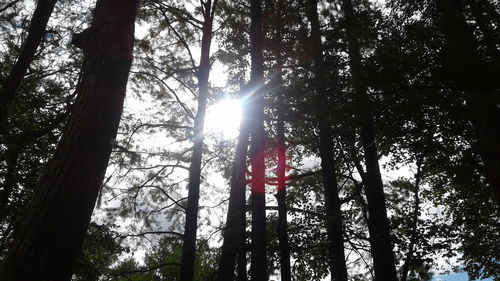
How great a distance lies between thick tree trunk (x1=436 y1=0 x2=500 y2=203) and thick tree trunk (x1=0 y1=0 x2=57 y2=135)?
7.78m

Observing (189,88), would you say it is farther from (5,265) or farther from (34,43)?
(5,265)

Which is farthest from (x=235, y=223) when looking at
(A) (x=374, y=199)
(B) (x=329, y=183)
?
(A) (x=374, y=199)

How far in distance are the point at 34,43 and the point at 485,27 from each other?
31.7 feet

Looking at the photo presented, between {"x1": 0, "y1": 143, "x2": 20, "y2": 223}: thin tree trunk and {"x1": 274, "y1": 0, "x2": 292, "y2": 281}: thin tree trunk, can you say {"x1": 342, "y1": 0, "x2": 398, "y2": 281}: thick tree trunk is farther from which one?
{"x1": 0, "y1": 143, "x2": 20, "y2": 223}: thin tree trunk

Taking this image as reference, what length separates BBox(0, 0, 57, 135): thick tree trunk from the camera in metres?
5.96

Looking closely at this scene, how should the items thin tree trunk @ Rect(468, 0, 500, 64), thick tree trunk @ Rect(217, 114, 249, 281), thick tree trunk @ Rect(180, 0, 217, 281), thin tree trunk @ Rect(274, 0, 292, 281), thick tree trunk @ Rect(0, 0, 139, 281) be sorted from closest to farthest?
thick tree trunk @ Rect(0, 0, 139, 281) < thin tree trunk @ Rect(468, 0, 500, 64) < thick tree trunk @ Rect(180, 0, 217, 281) < thick tree trunk @ Rect(217, 114, 249, 281) < thin tree trunk @ Rect(274, 0, 292, 281)

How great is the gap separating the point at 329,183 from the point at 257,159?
2423mm

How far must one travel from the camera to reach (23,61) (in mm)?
6418

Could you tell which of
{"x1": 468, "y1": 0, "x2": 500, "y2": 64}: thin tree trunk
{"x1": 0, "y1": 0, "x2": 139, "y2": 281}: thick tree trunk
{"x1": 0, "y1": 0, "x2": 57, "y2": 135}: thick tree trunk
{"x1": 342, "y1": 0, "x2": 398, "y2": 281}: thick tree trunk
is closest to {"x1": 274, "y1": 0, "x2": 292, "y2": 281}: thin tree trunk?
{"x1": 342, "y1": 0, "x2": 398, "y2": 281}: thick tree trunk

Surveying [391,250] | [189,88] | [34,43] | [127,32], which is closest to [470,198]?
[391,250]

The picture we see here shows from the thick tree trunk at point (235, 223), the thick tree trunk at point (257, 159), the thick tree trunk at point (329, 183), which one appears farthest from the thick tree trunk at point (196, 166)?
the thick tree trunk at point (329, 183)

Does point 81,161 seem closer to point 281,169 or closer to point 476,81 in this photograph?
point 476,81

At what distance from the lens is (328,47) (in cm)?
874

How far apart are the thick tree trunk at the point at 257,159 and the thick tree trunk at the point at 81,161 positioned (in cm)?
411
